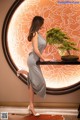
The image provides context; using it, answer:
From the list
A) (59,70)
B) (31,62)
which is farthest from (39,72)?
(59,70)

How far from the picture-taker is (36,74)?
4.61m

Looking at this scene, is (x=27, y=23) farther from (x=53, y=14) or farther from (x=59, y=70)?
(x=59, y=70)

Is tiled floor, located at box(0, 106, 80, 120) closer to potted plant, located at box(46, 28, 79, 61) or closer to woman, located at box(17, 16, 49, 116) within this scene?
woman, located at box(17, 16, 49, 116)

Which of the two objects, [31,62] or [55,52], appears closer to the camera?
[31,62]

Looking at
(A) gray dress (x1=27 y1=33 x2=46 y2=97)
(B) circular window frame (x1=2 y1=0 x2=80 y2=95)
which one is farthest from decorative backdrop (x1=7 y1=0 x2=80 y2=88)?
(A) gray dress (x1=27 y1=33 x2=46 y2=97)

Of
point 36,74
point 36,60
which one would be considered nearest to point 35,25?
point 36,60

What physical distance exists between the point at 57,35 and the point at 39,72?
0.63 meters

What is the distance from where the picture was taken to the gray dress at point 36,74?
458 centimetres

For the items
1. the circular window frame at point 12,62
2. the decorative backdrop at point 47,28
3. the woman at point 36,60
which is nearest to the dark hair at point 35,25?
the woman at point 36,60

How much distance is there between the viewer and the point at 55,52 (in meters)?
Result: 5.04

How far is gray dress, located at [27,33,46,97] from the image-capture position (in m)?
4.58

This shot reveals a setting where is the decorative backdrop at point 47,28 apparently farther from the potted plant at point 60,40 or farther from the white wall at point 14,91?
the potted plant at point 60,40

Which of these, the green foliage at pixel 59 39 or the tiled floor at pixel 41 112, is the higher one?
the green foliage at pixel 59 39

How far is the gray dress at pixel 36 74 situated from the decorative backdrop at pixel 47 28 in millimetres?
415
